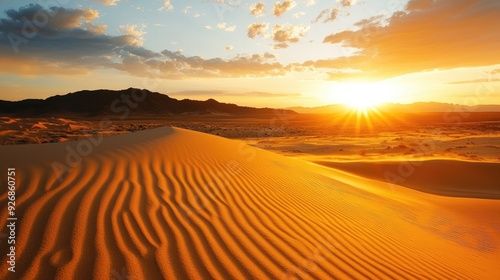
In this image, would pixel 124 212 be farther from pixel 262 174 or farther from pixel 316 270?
pixel 262 174

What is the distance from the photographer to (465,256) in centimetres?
462

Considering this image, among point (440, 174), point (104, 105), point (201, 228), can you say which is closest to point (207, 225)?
point (201, 228)

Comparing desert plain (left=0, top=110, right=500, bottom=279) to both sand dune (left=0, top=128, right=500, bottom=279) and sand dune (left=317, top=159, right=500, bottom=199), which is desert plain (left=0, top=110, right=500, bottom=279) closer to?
sand dune (left=0, top=128, right=500, bottom=279)

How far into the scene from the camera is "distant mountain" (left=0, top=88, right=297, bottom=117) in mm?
87156

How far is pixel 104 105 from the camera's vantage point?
298ft

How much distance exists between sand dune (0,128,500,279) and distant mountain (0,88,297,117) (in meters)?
83.1

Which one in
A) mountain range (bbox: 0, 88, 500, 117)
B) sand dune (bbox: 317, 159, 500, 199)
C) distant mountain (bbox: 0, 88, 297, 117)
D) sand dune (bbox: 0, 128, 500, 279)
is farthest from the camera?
distant mountain (bbox: 0, 88, 297, 117)

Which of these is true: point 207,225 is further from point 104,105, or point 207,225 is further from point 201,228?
point 104,105

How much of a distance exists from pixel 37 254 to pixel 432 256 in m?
4.53

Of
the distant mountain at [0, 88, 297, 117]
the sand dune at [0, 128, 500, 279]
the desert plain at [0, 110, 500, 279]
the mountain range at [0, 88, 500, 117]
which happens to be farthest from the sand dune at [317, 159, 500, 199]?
the distant mountain at [0, 88, 297, 117]

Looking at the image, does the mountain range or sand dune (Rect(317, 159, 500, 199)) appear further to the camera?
the mountain range

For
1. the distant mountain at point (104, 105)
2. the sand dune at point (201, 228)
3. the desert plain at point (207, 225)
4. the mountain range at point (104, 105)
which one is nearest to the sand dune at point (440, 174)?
the desert plain at point (207, 225)

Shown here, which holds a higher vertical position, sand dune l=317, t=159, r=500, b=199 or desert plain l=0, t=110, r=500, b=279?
desert plain l=0, t=110, r=500, b=279

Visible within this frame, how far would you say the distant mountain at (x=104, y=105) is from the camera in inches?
3431
